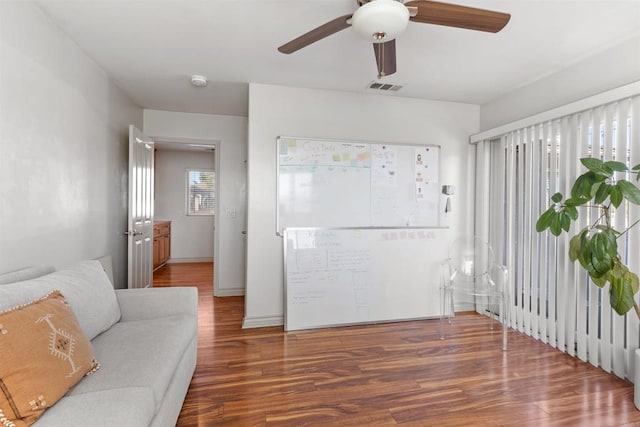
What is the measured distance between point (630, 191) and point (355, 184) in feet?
6.78

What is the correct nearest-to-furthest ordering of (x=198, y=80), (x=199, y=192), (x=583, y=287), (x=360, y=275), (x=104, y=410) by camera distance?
(x=104, y=410) → (x=583, y=287) → (x=198, y=80) → (x=360, y=275) → (x=199, y=192)

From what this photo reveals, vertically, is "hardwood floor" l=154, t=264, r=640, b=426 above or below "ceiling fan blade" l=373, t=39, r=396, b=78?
below

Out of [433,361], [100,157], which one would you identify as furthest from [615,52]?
[100,157]

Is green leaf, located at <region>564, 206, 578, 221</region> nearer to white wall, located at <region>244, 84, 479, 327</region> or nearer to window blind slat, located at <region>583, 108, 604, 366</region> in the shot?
window blind slat, located at <region>583, 108, 604, 366</region>

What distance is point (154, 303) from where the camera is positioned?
7.07 ft

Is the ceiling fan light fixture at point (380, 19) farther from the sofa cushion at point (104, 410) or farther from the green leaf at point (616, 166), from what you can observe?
the sofa cushion at point (104, 410)

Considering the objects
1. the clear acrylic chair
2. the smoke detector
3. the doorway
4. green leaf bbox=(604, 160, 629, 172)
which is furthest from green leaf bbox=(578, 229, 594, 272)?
the doorway

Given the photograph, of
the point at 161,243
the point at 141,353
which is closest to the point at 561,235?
the point at 141,353

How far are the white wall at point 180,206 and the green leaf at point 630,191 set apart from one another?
21.5ft

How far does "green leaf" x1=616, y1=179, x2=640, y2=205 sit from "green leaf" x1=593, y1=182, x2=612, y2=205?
61mm

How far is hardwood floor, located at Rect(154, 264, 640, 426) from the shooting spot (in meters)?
1.84

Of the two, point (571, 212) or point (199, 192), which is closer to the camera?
point (571, 212)

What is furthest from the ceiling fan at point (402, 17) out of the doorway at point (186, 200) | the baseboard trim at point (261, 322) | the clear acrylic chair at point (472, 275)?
the doorway at point (186, 200)

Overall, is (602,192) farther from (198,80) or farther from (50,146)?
(50,146)
